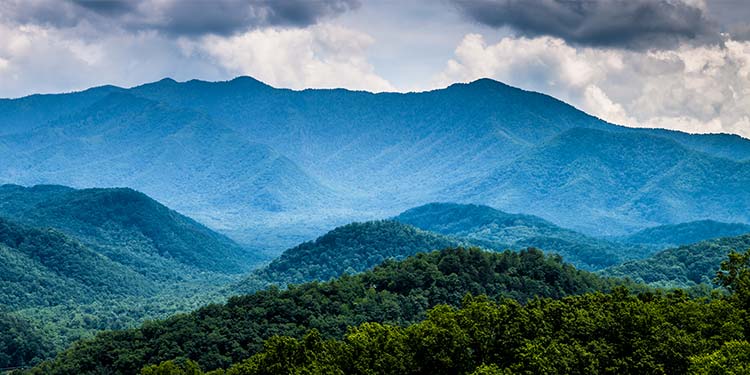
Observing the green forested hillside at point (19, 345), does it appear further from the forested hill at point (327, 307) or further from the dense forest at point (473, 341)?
the dense forest at point (473, 341)

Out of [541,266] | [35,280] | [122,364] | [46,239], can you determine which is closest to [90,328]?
[35,280]

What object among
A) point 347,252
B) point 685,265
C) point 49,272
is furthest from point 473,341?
point 49,272

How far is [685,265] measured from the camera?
6201 inches

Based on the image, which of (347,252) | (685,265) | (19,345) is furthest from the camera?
(347,252)

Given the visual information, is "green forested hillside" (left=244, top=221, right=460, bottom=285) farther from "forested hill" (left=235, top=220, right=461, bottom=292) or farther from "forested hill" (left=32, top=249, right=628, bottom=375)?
"forested hill" (left=32, top=249, right=628, bottom=375)

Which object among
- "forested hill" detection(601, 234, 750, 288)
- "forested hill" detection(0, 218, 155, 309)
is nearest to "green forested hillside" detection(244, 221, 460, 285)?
"forested hill" detection(0, 218, 155, 309)

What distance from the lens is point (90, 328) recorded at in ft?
477

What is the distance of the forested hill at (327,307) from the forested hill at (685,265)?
3714 cm

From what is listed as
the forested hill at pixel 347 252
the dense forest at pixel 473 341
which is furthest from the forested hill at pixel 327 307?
the forested hill at pixel 347 252

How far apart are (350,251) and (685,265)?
67186 mm

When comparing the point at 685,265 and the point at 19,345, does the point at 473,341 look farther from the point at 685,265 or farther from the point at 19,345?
the point at 685,265

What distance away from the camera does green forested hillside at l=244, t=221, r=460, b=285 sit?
590ft

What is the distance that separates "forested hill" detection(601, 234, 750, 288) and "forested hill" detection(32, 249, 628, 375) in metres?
37.1

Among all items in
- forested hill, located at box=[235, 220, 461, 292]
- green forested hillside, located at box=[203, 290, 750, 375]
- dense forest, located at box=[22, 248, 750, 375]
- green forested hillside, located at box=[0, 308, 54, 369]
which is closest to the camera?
green forested hillside, located at box=[203, 290, 750, 375]
